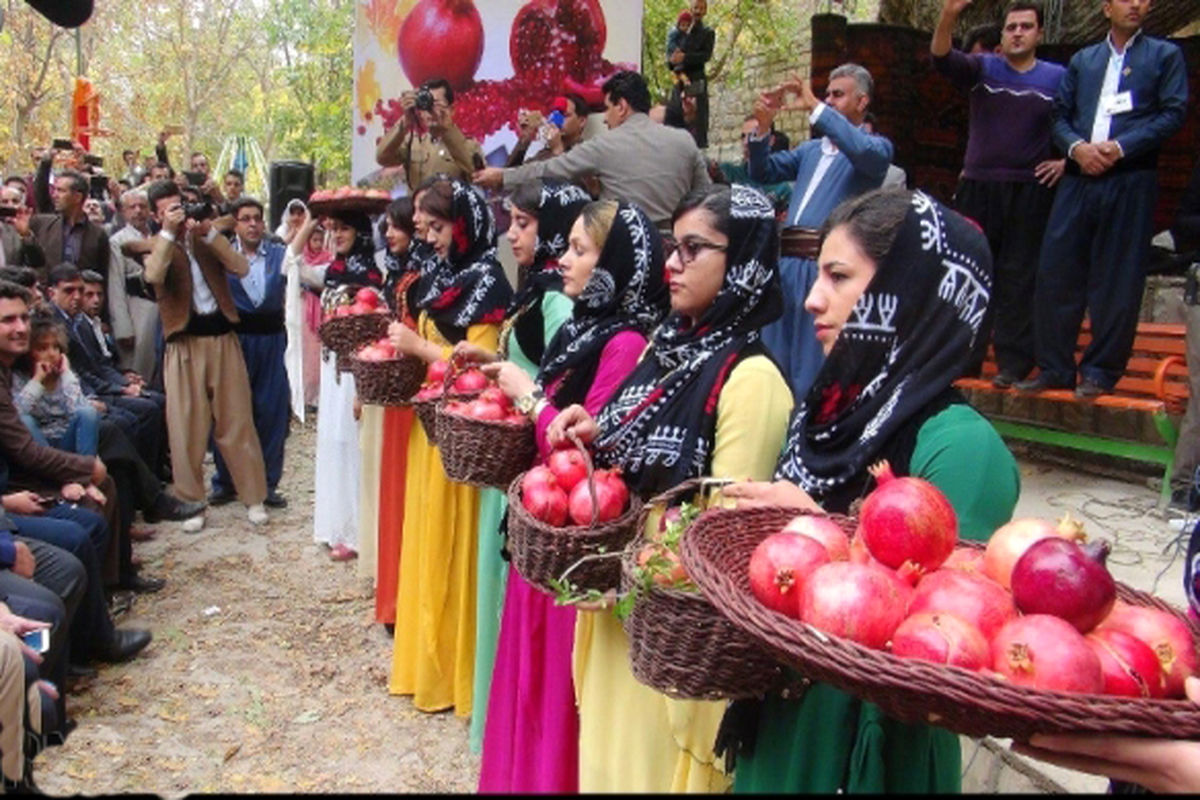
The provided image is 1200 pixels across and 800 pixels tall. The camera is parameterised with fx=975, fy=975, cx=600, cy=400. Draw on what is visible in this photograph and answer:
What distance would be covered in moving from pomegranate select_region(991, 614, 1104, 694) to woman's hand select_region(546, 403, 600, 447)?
1532 mm

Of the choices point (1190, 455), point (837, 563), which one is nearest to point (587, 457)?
point (837, 563)

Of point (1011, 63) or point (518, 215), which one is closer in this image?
point (518, 215)

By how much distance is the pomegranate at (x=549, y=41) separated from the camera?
A: 7.95 m

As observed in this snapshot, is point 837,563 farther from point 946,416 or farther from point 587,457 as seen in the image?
point 587,457

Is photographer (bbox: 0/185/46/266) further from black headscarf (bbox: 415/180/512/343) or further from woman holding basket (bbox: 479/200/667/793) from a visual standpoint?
woman holding basket (bbox: 479/200/667/793)

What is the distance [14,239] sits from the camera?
8133mm

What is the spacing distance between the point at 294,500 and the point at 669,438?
6517 mm

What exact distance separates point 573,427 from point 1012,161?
4.19 m

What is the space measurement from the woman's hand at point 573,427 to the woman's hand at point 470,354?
130cm

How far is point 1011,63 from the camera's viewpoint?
224 inches

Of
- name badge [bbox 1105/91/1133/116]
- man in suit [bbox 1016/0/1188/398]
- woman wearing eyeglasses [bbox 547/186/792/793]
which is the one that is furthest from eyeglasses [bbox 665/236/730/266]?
name badge [bbox 1105/91/1133/116]

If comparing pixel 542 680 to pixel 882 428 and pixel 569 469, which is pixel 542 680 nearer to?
pixel 569 469

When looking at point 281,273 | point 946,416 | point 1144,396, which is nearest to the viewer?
point 946,416

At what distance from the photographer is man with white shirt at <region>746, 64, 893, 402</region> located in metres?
4.73
